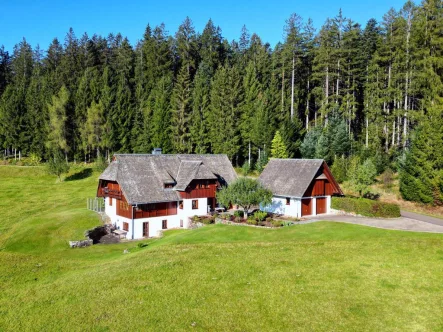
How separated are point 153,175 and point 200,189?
5.94 metres

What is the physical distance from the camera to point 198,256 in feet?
75.8

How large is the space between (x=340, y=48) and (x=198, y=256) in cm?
5212

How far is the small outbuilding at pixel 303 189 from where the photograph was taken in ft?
135

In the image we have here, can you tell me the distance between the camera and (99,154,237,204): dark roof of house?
42.1 meters

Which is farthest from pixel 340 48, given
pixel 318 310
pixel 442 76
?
pixel 318 310

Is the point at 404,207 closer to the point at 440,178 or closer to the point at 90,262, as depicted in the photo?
the point at 440,178

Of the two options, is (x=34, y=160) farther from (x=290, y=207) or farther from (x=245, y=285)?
(x=245, y=285)

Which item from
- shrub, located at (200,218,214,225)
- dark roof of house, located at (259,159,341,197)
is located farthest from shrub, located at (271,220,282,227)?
shrub, located at (200,218,214,225)

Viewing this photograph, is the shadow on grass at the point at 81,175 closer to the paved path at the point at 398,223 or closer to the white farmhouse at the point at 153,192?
the white farmhouse at the point at 153,192

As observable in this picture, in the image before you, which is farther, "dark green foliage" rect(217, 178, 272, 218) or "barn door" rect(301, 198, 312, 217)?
"barn door" rect(301, 198, 312, 217)

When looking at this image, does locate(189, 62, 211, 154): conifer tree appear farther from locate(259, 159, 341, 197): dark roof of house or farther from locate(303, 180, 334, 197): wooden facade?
locate(303, 180, 334, 197): wooden facade

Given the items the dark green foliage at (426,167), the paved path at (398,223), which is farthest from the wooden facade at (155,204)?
the dark green foliage at (426,167)

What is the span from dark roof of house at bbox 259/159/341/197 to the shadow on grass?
134 ft

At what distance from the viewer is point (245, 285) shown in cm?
1769
